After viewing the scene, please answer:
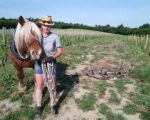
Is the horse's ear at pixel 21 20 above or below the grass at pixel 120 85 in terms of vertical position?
above

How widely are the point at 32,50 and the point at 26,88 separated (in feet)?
7.55

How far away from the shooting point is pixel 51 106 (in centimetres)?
681

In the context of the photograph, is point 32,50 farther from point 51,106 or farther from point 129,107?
point 129,107

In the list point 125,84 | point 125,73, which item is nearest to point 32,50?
point 125,84

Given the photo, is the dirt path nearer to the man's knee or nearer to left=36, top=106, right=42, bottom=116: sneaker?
left=36, top=106, right=42, bottom=116: sneaker

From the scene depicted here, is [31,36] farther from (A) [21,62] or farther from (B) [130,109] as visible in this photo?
(B) [130,109]

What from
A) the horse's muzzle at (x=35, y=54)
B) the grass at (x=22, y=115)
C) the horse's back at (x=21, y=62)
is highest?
the horse's muzzle at (x=35, y=54)

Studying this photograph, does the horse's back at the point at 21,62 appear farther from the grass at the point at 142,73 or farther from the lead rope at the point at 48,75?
the grass at the point at 142,73

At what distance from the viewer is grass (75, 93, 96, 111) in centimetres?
730

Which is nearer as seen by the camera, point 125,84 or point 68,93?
point 68,93

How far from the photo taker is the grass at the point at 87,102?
730 centimetres

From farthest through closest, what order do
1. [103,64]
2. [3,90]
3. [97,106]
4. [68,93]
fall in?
[103,64] → [3,90] → [68,93] → [97,106]

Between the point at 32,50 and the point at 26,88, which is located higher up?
the point at 32,50

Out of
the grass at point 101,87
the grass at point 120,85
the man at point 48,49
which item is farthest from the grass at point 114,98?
the man at point 48,49
